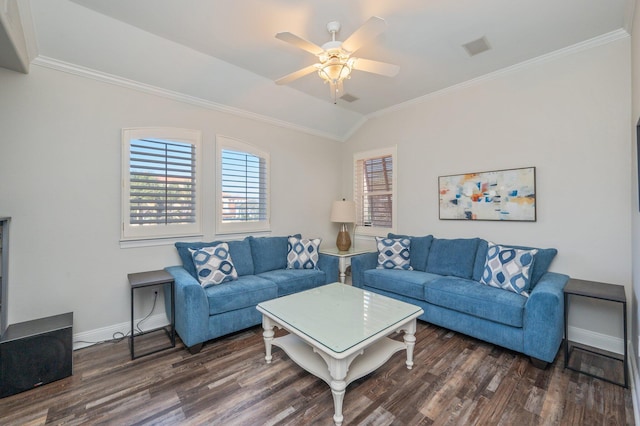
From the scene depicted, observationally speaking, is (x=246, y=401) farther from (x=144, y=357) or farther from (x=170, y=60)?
(x=170, y=60)

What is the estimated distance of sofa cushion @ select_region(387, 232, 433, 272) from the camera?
141 inches

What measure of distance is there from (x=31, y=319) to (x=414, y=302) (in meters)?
3.60

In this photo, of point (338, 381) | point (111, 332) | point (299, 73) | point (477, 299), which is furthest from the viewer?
point (111, 332)

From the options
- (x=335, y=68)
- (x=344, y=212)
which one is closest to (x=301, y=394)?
(x=335, y=68)

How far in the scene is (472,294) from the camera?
2658mm

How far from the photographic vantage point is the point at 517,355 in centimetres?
246

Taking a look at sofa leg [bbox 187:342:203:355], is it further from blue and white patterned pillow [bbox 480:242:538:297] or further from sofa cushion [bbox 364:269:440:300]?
blue and white patterned pillow [bbox 480:242:538:297]

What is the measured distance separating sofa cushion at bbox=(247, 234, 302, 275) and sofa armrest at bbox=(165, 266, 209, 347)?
984mm

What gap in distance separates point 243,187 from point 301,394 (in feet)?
8.46

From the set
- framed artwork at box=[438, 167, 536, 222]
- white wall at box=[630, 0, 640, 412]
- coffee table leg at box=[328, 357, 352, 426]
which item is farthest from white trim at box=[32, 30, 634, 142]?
coffee table leg at box=[328, 357, 352, 426]

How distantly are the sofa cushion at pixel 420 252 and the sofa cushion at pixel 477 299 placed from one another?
0.47m

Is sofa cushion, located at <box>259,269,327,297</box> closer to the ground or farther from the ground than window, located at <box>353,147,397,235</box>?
closer to the ground

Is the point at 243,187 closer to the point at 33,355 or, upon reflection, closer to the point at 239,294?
the point at 239,294

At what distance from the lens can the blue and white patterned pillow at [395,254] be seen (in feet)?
11.9
